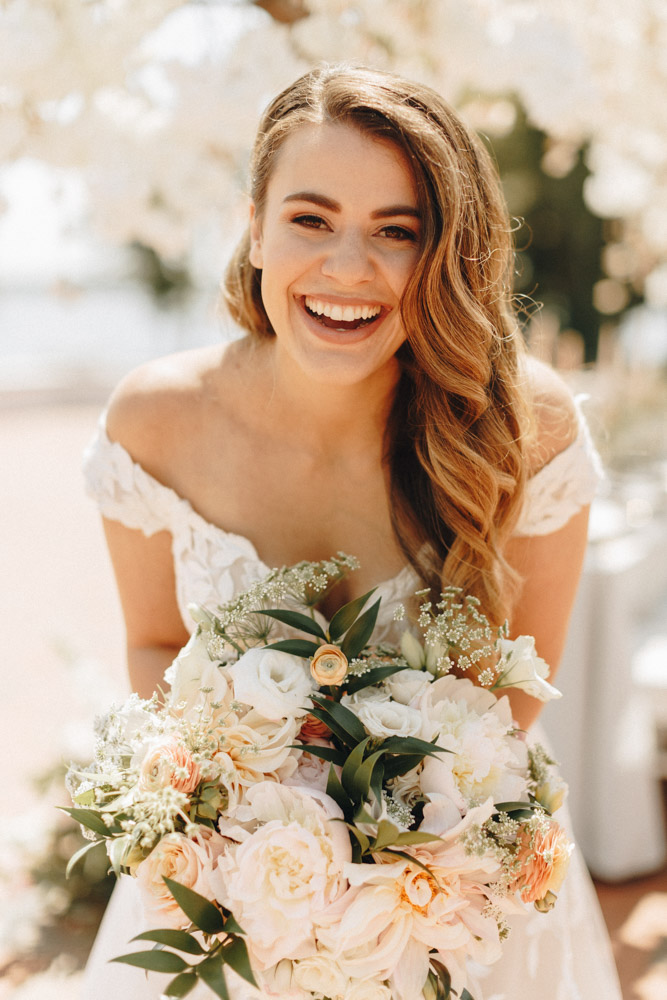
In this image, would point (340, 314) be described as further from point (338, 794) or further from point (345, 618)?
point (338, 794)

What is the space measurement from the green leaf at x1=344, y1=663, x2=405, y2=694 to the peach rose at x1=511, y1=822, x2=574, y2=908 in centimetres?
29

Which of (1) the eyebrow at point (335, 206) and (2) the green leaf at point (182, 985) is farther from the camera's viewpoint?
(1) the eyebrow at point (335, 206)

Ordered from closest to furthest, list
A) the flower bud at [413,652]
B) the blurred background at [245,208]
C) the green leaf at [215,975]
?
1. the green leaf at [215,975]
2. the flower bud at [413,652]
3. the blurred background at [245,208]

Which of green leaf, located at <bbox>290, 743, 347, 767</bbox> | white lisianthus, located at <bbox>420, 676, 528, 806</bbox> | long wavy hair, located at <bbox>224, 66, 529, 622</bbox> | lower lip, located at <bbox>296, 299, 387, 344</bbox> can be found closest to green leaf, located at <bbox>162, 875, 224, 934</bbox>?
green leaf, located at <bbox>290, 743, 347, 767</bbox>

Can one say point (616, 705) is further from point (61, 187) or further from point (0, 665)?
point (0, 665)

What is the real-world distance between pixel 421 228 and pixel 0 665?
4.59 m

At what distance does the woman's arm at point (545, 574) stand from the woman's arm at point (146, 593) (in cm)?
78

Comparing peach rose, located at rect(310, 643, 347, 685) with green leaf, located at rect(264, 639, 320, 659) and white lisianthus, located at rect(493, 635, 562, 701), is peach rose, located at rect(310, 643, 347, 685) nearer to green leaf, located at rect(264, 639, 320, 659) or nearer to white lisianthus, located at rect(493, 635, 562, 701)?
green leaf, located at rect(264, 639, 320, 659)

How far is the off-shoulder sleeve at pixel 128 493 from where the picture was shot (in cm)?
204

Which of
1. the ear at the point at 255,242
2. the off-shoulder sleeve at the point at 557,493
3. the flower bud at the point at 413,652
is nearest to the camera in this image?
the flower bud at the point at 413,652

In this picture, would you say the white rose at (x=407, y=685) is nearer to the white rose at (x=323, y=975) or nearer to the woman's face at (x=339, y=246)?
the white rose at (x=323, y=975)

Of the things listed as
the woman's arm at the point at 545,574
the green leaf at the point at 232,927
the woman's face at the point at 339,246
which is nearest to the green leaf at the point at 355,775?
the green leaf at the point at 232,927

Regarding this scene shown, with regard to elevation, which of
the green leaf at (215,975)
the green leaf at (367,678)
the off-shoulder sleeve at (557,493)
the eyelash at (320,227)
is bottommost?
the green leaf at (215,975)

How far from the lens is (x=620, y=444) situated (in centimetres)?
414
